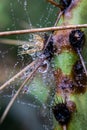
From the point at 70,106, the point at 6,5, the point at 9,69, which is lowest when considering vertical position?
the point at 9,69

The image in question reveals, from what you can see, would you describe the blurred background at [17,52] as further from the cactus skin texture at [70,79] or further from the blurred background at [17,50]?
the cactus skin texture at [70,79]

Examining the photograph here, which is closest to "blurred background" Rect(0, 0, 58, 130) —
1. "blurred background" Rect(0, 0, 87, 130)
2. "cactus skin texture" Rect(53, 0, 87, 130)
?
"blurred background" Rect(0, 0, 87, 130)

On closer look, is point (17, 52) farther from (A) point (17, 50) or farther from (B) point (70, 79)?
(B) point (70, 79)

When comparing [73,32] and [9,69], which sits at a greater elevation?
[73,32]

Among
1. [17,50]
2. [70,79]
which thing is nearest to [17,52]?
[17,50]

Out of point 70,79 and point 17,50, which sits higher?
point 70,79

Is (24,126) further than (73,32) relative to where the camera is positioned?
Yes

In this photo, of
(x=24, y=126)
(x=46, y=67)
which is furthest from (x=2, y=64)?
(x=46, y=67)

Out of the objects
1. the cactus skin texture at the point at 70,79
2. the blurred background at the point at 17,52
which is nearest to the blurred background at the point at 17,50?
the blurred background at the point at 17,52

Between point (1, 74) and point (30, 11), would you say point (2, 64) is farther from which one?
point (30, 11)

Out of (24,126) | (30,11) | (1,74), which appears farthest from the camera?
(30,11)

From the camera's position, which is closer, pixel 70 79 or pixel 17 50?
pixel 70 79
